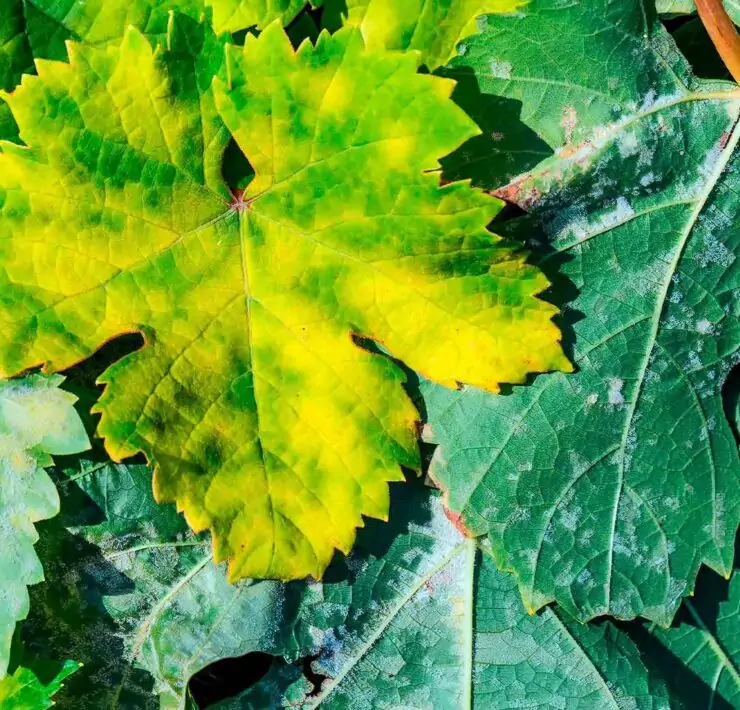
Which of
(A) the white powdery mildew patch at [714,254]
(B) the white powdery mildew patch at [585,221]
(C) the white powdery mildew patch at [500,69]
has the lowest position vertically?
(A) the white powdery mildew patch at [714,254]

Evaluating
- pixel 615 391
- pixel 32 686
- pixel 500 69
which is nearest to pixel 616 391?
pixel 615 391

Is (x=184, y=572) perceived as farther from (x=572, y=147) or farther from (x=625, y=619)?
(x=572, y=147)

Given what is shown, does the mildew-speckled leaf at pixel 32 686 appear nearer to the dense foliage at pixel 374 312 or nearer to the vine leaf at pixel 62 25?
the dense foliage at pixel 374 312

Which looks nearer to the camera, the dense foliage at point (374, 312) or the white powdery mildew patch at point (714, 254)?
the dense foliage at point (374, 312)

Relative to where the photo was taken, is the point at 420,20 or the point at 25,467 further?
the point at 25,467

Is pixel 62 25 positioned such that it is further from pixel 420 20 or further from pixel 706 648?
pixel 706 648

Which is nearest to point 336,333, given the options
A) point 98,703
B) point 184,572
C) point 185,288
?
point 185,288

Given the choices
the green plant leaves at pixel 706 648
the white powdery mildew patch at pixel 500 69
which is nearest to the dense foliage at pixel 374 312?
the white powdery mildew patch at pixel 500 69
